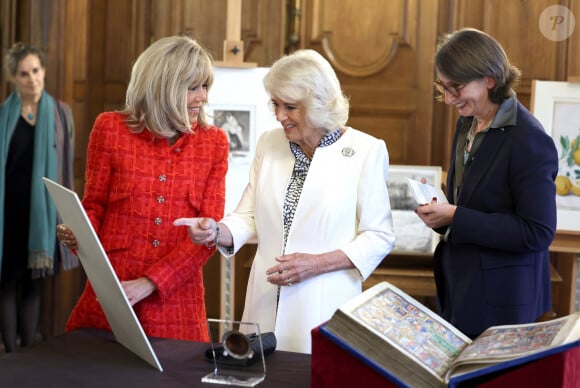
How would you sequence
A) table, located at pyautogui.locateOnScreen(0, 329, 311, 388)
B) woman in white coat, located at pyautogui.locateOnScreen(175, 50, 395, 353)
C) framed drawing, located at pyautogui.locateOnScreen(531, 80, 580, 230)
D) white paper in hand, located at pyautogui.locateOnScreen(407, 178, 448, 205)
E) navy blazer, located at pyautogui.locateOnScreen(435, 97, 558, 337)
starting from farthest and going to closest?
framed drawing, located at pyautogui.locateOnScreen(531, 80, 580, 230) < woman in white coat, located at pyautogui.locateOnScreen(175, 50, 395, 353) < white paper in hand, located at pyautogui.locateOnScreen(407, 178, 448, 205) < navy blazer, located at pyautogui.locateOnScreen(435, 97, 558, 337) < table, located at pyautogui.locateOnScreen(0, 329, 311, 388)

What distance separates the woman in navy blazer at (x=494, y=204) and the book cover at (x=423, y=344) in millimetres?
565

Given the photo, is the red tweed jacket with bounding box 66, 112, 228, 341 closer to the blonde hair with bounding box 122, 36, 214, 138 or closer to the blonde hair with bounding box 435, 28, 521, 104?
the blonde hair with bounding box 122, 36, 214, 138

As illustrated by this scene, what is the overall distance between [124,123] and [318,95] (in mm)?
587

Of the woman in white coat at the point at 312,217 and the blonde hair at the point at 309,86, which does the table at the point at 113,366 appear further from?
the blonde hair at the point at 309,86

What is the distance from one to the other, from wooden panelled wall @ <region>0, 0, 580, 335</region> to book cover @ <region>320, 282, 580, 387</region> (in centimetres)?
359

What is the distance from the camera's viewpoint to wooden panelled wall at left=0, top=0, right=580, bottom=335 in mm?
5266

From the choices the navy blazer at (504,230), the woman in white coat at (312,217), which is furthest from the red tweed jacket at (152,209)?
the navy blazer at (504,230)

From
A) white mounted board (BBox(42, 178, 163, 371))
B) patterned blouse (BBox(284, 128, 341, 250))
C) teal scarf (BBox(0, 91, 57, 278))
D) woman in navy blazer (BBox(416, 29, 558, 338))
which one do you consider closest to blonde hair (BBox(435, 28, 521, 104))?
woman in navy blazer (BBox(416, 29, 558, 338))

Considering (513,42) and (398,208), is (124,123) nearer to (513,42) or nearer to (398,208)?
(398,208)

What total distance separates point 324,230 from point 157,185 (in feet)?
1.68

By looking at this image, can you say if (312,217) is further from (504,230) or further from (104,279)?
(104,279)

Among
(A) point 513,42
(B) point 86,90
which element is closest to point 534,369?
(A) point 513,42

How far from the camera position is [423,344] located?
1.69 meters

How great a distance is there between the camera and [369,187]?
2.48 metres
